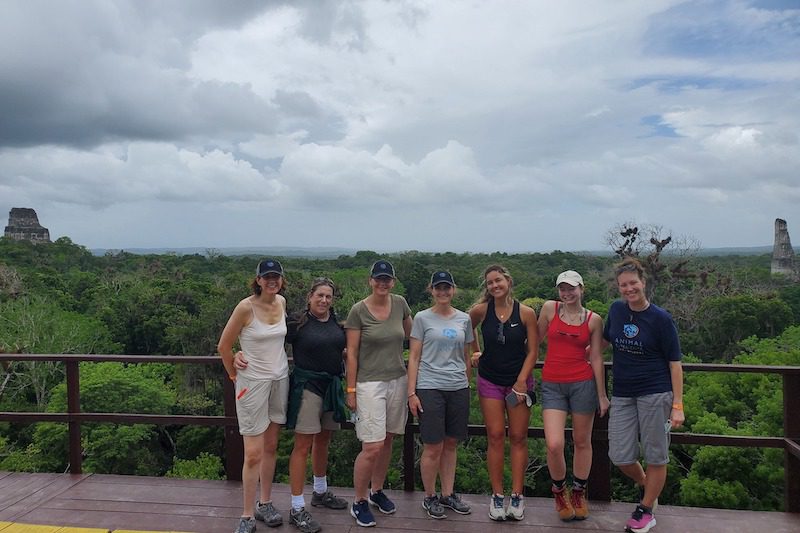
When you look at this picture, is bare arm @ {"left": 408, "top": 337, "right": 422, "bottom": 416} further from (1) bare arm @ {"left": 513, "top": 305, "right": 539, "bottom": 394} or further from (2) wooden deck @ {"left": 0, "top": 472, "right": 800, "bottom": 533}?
(2) wooden deck @ {"left": 0, "top": 472, "right": 800, "bottom": 533}

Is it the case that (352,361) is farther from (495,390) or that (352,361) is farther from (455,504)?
(455,504)

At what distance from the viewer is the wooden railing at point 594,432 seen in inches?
138

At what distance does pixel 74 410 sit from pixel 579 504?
3.35 metres

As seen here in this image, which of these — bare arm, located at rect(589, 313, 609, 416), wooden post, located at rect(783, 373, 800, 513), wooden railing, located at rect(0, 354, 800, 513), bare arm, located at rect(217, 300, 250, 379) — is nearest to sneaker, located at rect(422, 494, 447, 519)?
wooden railing, located at rect(0, 354, 800, 513)

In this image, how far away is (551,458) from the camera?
3.26 meters

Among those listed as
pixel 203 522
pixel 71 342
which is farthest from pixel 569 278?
pixel 71 342

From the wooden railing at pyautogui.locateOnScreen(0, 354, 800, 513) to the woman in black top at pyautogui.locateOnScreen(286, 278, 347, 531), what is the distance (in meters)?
0.66

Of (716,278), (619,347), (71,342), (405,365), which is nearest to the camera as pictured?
(619,347)

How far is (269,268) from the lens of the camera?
3.28 m

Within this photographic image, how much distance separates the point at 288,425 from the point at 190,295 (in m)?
35.9

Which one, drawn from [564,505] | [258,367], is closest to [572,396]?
[564,505]

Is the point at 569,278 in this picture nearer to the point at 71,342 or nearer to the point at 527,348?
the point at 527,348

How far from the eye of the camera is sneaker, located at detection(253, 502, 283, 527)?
3332mm

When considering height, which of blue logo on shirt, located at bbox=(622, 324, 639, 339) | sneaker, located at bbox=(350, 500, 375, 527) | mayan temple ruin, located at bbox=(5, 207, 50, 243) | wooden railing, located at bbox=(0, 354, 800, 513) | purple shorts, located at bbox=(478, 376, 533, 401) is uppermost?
mayan temple ruin, located at bbox=(5, 207, 50, 243)
